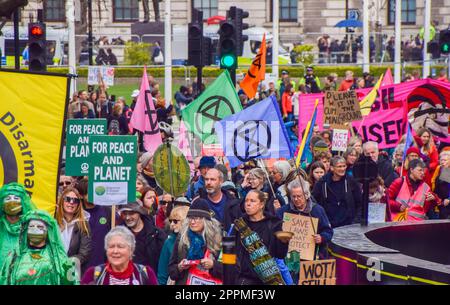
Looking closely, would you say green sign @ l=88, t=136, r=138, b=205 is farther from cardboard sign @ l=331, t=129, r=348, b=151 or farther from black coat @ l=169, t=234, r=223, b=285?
cardboard sign @ l=331, t=129, r=348, b=151

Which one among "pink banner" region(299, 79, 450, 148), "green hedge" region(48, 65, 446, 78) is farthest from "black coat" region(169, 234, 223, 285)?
"green hedge" region(48, 65, 446, 78)

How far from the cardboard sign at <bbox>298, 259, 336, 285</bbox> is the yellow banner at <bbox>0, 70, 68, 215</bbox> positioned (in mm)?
2055

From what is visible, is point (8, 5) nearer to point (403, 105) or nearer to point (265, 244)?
point (403, 105)

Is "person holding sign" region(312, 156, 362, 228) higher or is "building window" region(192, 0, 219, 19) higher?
"building window" region(192, 0, 219, 19)

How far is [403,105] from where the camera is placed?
19703mm

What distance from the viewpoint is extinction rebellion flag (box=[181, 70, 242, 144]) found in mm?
17500

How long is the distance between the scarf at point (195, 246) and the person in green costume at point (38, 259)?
4.28 feet

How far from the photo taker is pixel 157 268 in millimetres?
11297

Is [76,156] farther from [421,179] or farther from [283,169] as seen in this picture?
[421,179]

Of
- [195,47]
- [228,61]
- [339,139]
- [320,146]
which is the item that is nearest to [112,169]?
[320,146]

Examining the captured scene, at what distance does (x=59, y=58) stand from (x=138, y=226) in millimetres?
35343
